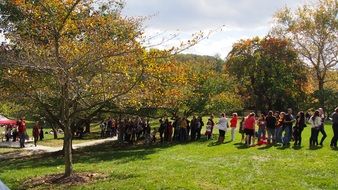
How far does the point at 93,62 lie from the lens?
1425cm

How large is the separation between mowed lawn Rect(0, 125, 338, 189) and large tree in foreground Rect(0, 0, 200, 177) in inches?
96.1

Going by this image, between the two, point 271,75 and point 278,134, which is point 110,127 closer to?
point 278,134

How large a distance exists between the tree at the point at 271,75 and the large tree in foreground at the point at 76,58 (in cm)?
4115

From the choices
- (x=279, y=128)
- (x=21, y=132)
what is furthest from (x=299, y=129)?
(x=21, y=132)

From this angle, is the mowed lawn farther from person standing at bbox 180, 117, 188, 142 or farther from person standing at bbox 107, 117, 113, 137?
person standing at bbox 107, 117, 113, 137

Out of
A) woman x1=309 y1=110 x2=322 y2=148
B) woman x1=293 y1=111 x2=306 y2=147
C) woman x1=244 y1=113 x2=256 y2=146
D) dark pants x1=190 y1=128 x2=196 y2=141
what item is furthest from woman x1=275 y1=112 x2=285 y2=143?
dark pants x1=190 y1=128 x2=196 y2=141

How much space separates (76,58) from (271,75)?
45733mm

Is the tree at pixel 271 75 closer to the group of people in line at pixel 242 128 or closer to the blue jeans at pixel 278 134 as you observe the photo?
the group of people in line at pixel 242 128

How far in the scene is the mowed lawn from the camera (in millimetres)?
12953

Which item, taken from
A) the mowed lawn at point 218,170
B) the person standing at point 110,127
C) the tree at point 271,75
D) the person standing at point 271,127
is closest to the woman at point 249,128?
the mowed lawn at point 218,170

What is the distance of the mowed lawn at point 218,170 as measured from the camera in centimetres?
1295

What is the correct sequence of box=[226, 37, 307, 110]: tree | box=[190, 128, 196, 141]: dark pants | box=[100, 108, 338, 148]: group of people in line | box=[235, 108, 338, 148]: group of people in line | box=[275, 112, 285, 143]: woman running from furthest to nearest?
box=[226, 37, 307, 110]: tree < box=[190, 128, 196, 141]: dark pants < box=[275, 112, 285, 143]: woman < box=[100, 108, 338, 148]: group of people in line < box=[235, 108, 338, 148]: group of people in line

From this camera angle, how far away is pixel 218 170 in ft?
50.3

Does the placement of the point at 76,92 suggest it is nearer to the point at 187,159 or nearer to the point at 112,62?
the point at 112,62
